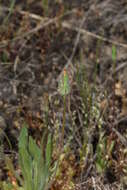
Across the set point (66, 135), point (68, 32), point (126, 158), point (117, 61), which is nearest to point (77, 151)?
point (66, 135)

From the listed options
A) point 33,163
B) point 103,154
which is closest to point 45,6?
point 103,154

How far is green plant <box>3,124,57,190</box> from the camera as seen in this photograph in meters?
1.45

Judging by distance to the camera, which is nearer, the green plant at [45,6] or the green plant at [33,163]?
the green plant at [33,163]

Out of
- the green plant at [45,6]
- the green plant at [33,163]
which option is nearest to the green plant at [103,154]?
the green plant at [33,163]

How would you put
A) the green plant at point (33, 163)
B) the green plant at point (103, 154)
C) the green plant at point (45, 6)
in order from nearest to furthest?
the green plant at point (33, 163) → the green plant at point (103, 154) → the green plant at point (45, 6)

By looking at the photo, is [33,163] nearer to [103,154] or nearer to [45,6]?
[103,154]

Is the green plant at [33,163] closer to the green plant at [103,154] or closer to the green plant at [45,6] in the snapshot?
the green plant at [103,154]

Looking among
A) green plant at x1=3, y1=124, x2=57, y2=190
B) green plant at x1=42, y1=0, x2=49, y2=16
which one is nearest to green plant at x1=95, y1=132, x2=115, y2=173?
green plant at x1=3, y1=124, x2=57, y2=190

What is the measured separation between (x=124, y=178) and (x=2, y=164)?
568mm

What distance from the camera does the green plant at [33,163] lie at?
1454 mm

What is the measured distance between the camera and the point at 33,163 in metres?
1.52

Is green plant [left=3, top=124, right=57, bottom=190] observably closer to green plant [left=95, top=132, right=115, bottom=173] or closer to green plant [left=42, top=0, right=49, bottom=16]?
green plant [left=95, top=132, right=115, bottom=173]

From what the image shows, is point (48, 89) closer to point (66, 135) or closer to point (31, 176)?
point (66, 135)

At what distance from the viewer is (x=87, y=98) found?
5.80 ft
